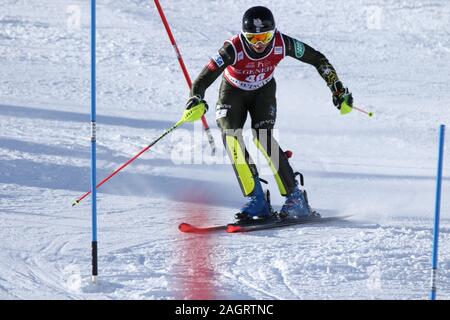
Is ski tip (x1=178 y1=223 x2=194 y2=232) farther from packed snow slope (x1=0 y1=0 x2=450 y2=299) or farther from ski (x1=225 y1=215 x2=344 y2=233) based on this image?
ski (x1=225 y1=215 x2=344 y2=233)

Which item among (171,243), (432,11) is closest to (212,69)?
(171,243)

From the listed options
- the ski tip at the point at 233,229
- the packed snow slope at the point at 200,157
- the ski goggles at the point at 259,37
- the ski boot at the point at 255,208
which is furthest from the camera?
the ski boot at the point at 255,208

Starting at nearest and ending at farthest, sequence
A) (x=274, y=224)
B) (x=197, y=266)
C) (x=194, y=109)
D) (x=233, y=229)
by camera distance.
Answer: (x=197, y=266), (x=194, y=109), (x=233, y=229), (x=274, y=224)

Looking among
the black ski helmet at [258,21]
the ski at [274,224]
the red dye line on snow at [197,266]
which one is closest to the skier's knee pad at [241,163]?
the ski at [274,224]

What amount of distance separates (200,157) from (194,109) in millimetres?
2768

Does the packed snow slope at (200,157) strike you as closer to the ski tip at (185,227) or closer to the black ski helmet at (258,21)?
the ski tip at (185,227)

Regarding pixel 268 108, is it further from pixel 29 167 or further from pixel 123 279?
pixel 29 167

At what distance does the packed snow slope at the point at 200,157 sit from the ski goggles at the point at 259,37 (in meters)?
1.59

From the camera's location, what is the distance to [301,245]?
6.98 metres

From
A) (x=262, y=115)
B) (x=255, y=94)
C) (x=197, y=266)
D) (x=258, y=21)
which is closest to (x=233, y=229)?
(x=197, y=266)

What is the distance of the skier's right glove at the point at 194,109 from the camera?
7057 millimetres

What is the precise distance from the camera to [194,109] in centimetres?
709

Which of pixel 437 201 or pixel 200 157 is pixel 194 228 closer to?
pixel 200 157

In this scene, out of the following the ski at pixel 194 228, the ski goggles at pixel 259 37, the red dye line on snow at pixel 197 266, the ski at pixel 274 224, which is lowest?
the red dye line on snow at pixel 197 266
